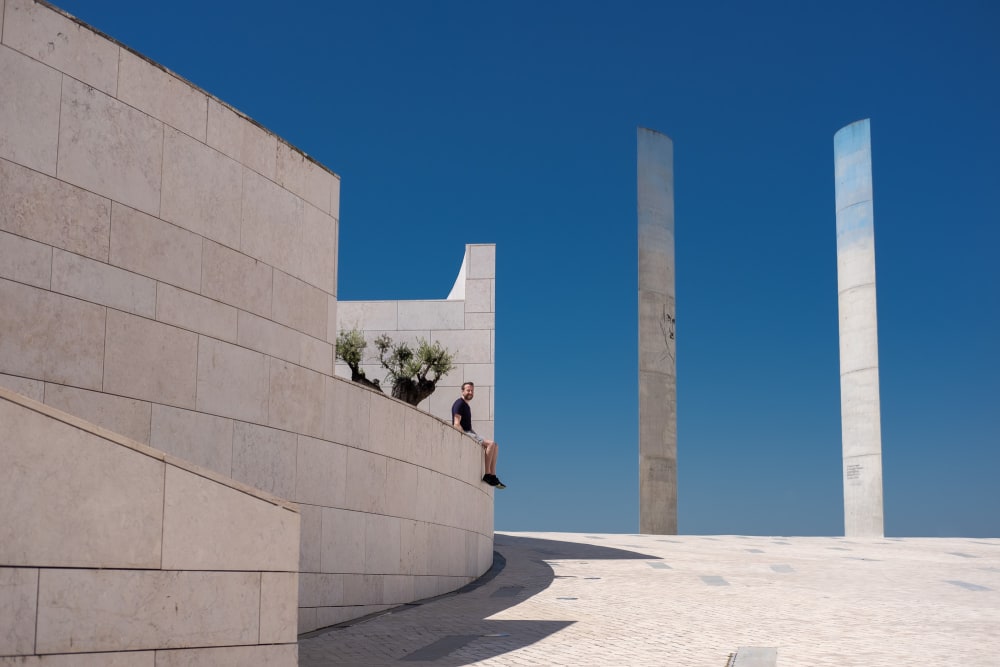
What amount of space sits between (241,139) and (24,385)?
161 inches

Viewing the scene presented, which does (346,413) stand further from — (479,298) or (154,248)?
(479,298)

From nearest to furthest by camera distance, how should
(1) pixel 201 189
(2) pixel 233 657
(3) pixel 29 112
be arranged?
(2) pixel 233 657
(3) pixel 29 112
(1) pixel 201 189

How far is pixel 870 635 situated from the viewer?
11.3 metres

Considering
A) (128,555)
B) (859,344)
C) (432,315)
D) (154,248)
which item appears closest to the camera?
(128,555)

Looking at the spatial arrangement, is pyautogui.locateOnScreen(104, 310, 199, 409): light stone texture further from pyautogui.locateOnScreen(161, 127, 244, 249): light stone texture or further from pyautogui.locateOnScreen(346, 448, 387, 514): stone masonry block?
pyautogui.locateOnScreen(346, 448, 387, 514): stone masonry block

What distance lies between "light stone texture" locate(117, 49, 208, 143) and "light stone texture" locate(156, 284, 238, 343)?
170 centimetres

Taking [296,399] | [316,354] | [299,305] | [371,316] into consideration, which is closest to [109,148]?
[299,305]

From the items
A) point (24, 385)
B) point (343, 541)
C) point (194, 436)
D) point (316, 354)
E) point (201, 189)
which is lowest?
point (343, 541)

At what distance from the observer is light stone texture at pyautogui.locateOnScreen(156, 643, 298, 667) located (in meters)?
6.93

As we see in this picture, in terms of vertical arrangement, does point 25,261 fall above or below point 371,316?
below

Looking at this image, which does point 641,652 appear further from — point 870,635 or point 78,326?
point 78,326

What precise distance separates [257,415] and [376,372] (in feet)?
58.4

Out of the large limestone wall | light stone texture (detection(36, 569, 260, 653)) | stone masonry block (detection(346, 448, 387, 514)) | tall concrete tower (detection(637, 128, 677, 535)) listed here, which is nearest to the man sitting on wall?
the large limestone wall

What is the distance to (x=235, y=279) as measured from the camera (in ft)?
38.4
